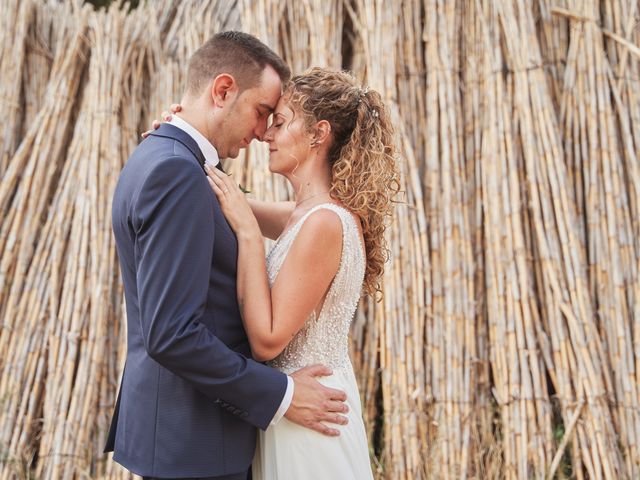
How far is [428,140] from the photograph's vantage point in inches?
169

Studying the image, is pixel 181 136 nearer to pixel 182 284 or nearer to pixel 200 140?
pixel 200 140

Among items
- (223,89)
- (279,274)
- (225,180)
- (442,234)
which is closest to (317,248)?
(279,274)

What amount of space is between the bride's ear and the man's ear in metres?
0.29

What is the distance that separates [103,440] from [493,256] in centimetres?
239

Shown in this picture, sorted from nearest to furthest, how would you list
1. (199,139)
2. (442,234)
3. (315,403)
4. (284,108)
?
(315,403) < (199,139) < (284,108) < (442,234)

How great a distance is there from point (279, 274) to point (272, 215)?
664mm

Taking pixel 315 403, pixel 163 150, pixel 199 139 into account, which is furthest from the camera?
pixel 199 139

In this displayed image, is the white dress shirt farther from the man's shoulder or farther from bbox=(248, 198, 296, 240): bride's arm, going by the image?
bbox=(248, 198, 296, 240): bride's arm

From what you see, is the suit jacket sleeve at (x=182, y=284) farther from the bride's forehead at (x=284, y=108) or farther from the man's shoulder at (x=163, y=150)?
the bride's forehead at (x=284, y=108)

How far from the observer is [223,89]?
243 centimetres

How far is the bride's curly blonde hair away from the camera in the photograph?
8.00 ft

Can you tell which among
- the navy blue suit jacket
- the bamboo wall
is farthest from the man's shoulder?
the bamboo wall

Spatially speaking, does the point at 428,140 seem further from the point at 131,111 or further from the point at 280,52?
the point at 131,111

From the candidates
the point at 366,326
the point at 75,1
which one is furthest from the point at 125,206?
the point at 75,1
